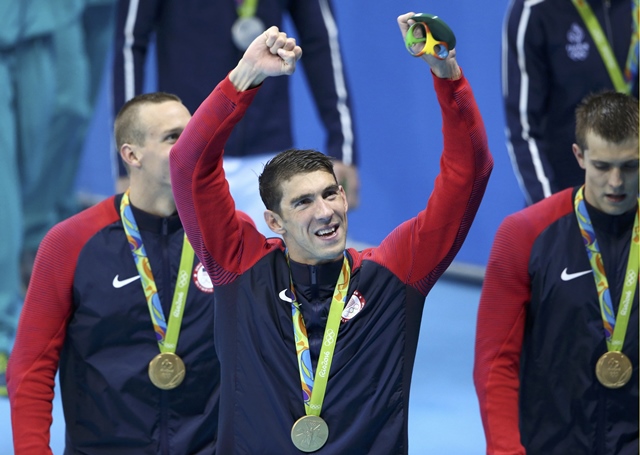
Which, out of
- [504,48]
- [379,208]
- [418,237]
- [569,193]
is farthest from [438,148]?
[418,237]

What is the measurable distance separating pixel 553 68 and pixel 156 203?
177 cm

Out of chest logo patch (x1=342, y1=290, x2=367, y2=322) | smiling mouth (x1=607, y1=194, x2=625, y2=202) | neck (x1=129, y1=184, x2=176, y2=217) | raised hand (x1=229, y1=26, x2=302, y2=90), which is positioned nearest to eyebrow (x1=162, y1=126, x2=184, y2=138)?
neck (x1=129, y1=184, x2=176, y2=217)

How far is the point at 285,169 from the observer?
3643mm

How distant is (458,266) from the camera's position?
8.78m

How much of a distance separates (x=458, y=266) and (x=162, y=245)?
474 centimetres

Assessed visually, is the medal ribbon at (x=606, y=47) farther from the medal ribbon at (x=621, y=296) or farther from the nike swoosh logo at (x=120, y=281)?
the nike swoosh logo at (x=120, y=281)

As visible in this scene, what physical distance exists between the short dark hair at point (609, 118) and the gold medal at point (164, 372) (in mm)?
1444

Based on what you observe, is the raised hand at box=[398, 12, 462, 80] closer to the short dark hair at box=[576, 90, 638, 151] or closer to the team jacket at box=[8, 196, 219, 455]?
the short dark hair at box=[576, 90, 638, 151]

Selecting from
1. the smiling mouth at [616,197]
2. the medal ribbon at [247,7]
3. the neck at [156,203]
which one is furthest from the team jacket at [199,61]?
the smiling mouth at [616,197]

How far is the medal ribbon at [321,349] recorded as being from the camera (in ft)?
11.3

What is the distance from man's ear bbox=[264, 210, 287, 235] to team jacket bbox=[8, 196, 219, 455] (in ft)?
1.99

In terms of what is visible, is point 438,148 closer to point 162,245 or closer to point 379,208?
point 379,208

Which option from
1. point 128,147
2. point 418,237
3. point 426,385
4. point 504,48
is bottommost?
point 426,385

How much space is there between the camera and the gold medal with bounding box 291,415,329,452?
3418 millimetres
